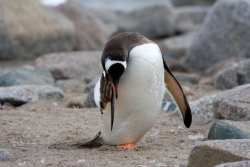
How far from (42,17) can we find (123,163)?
9025mm

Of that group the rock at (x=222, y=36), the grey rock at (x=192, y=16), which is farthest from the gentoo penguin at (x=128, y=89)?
the grey rock at (x=192, y=16)

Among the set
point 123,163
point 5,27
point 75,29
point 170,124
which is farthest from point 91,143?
point 75,29

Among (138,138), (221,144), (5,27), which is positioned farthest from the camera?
(5,27)

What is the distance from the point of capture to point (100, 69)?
1019cm

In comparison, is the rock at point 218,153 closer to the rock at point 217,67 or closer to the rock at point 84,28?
the rock at point 217,67

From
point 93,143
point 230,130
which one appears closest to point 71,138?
point 93,143

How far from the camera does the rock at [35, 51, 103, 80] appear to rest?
980cm

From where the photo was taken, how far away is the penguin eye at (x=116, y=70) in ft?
14.3

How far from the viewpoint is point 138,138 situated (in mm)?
5035

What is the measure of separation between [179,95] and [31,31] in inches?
297

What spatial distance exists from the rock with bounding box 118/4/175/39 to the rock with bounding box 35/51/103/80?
6185mm

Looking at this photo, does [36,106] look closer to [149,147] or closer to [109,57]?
[149,147]

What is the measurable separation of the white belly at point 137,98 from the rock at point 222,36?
633cm

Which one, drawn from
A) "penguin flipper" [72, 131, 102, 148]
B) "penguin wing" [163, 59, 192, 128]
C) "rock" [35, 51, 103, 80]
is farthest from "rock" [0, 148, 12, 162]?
"rock" [35, 51, 103, 80]
